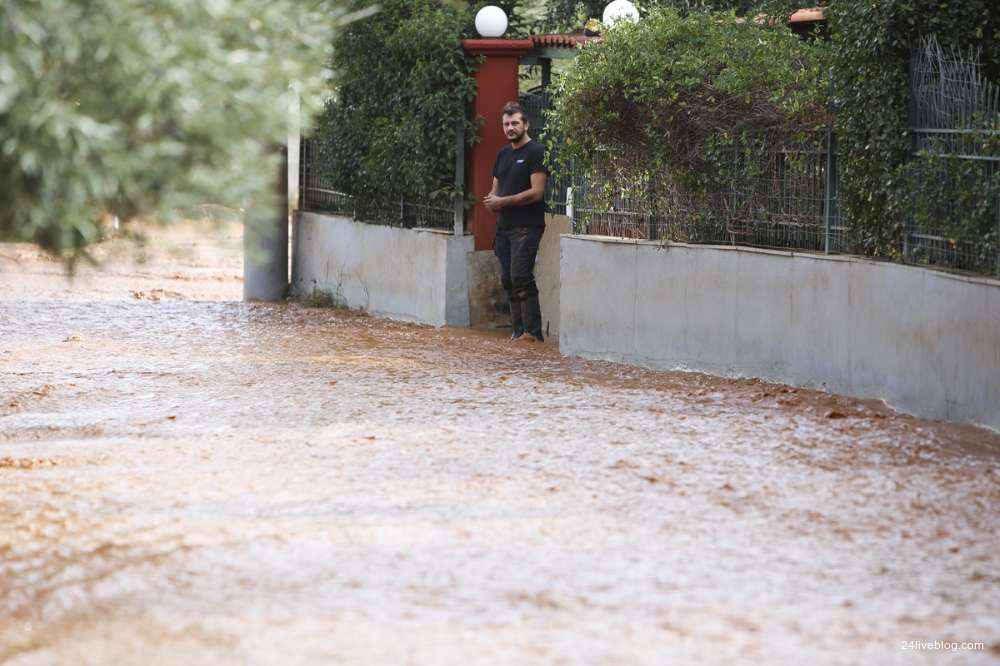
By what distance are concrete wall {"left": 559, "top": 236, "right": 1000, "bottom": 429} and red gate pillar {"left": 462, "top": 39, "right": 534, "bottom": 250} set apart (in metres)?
1.88

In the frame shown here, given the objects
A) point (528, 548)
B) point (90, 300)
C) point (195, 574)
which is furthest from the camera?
point (90, 300)

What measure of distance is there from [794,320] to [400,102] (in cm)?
590

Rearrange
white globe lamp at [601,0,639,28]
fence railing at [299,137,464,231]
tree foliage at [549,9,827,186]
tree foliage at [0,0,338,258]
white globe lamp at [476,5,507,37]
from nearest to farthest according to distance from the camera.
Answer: tree foliage at [0,0,338,258] < tree foliage at [549,9,827,186] < white globe lamp at [601,0,639,28] < white globe lamp at [476,5,507,37] < fence railing at [299,137,464,231]

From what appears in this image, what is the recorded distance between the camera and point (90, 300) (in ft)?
57.1

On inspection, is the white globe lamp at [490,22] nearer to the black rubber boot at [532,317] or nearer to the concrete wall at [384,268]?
the concrete wall at [384,268]

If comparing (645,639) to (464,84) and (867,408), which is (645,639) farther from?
(464,84)

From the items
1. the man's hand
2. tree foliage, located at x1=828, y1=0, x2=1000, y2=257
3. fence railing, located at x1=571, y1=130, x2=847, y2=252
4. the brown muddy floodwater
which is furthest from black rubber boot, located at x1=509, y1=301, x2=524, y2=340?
tree foliage, located at x1=828, y1=0, x2=1000, y2=257

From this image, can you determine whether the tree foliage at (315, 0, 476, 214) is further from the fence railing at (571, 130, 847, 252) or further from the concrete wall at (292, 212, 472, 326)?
the fence railing at (571, 130, 847, 252)

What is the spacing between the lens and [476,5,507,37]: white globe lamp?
45.0 feet

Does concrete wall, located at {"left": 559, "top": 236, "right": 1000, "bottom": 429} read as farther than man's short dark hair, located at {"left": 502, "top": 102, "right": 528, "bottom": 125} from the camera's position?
No

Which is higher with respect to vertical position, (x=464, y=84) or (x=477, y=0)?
(x=477, y=0)

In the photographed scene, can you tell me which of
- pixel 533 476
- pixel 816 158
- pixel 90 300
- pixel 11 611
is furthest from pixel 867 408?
pixel 90 300

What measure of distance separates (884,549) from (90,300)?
13499 millimetres

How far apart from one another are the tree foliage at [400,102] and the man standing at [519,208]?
3.83 feet
